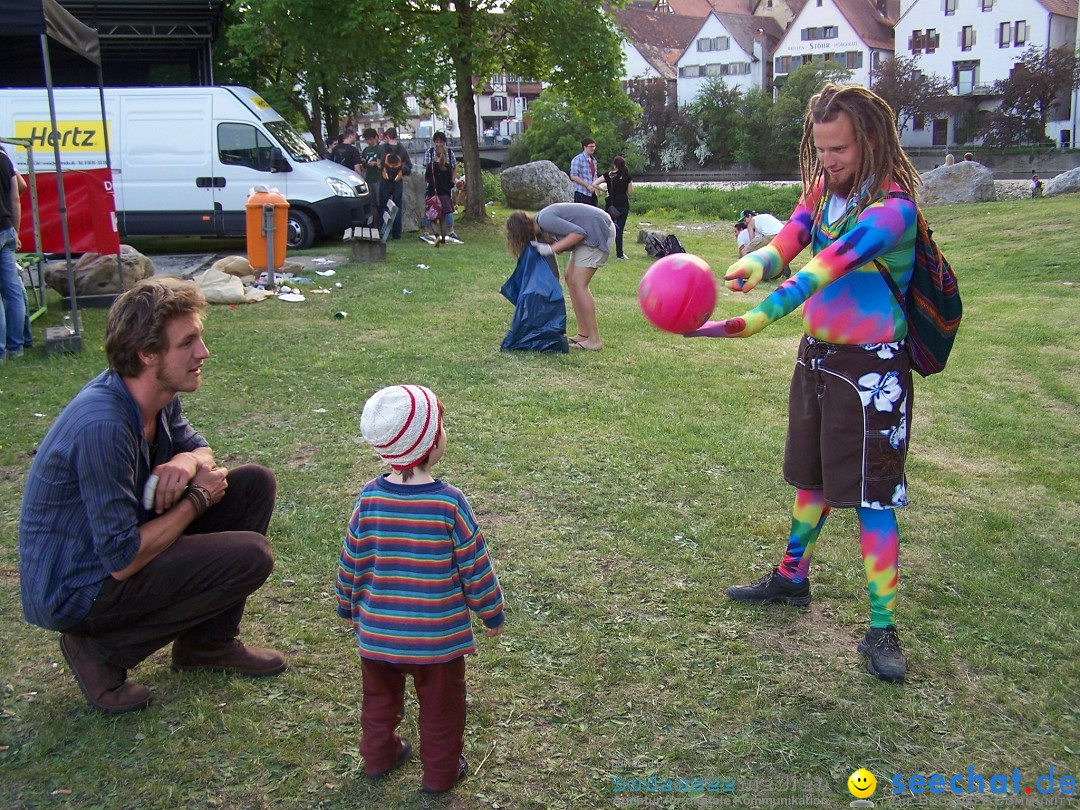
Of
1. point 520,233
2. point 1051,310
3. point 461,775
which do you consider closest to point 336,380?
point 520,233

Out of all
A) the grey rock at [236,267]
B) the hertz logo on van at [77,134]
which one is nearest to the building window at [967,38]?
the hertz logo on van at [77,134]

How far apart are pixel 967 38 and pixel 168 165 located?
58.1 metres

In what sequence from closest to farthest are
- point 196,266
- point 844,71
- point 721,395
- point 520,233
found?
point 721,395 < point 520,233 < point 196,266 < point 844,71

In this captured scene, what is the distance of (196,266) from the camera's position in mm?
13297

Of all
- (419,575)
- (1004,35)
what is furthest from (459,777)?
(1004,35)

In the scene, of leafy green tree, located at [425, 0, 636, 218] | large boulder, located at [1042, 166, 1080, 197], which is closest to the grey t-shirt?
leafy green tree, located at [425, 0, 636, 218]

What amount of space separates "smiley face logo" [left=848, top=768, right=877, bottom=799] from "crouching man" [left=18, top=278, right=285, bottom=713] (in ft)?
6.38

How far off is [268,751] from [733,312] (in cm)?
875

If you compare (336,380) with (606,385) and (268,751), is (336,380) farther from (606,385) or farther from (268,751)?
(268,751)

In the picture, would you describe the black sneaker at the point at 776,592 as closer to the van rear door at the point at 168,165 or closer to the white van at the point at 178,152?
the white van at the point at 178,152

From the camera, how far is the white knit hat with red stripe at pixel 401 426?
8.18 feet

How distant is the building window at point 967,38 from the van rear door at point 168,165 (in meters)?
57.3

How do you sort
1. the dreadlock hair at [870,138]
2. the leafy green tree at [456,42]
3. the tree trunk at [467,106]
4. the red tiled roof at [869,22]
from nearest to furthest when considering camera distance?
the dreadlock hair at [870,138] < the leafy green tree at [456,42] < the tree trunk at [467,106] < the red tiled roof at [869,22]

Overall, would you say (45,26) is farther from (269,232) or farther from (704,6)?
(704,6)
